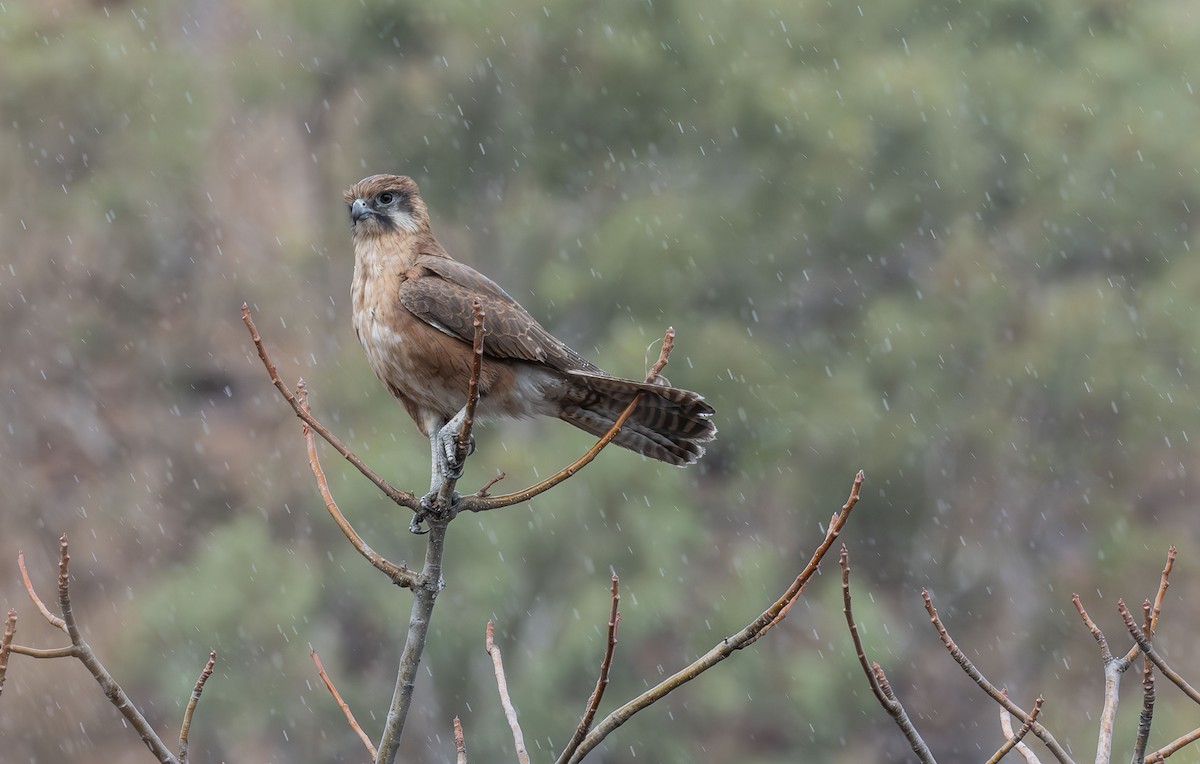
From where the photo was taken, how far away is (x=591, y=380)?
332 centimetres

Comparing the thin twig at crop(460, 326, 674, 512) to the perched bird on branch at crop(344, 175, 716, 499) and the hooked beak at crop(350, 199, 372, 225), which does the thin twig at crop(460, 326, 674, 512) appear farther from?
the hooked beak at crop(350, 199, 372, 225)

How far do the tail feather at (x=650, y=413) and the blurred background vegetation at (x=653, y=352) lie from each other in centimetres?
631

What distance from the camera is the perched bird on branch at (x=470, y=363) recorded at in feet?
10.7

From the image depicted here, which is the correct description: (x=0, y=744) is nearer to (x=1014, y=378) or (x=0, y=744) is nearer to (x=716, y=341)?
(x=716, y=341)

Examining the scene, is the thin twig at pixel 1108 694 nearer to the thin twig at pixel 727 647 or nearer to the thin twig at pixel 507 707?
the thin twig at pixel 727 647

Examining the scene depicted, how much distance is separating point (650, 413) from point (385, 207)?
1073 millimetres

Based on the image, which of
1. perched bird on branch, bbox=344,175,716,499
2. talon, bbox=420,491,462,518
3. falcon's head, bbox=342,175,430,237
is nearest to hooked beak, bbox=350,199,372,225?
falcon's head, bbox=342,175,430,237

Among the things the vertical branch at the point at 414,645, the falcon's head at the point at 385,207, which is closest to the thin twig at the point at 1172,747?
the vertical branch at the point at 414,645

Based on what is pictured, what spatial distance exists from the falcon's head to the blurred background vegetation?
5969 millimetres

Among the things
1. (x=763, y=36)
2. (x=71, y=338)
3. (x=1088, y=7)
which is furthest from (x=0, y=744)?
(x=1088, y=7)

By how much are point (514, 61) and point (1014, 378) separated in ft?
15.8

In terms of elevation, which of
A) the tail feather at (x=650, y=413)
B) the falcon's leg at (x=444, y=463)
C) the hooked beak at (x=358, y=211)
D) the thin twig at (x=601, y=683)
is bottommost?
the thin twig at (x=601, y=683)

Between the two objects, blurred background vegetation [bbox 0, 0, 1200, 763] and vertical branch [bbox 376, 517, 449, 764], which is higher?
blurred background vegetation [bbox 0, 0, 1200, 763]

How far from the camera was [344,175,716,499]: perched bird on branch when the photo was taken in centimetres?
325
